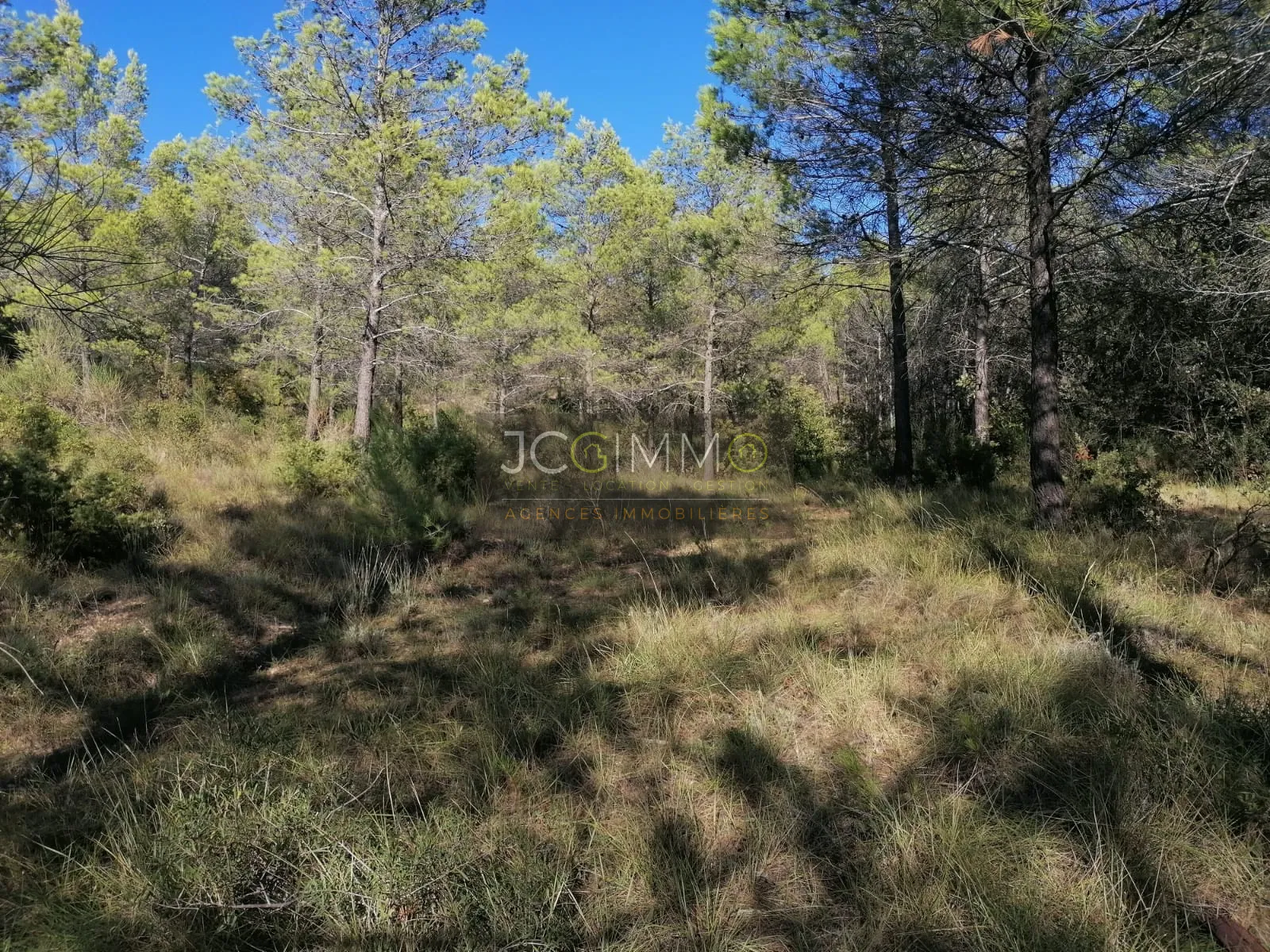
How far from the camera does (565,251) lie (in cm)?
1895

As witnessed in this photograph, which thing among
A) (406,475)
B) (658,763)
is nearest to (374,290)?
(406,475)

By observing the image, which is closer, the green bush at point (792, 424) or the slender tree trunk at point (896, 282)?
the slender tree trunk at point (896, 282)

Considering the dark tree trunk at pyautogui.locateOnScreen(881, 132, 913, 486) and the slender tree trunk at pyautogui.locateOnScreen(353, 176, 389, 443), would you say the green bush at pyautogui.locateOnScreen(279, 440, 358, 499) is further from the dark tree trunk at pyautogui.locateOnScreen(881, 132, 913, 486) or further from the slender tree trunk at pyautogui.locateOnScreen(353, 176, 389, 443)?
the dark tree trunk at pyautogui.locateOnScreen(881, 132, 913, 486)

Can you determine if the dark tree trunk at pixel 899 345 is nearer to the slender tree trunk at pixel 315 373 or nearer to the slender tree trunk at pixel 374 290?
the slender tree trunk at pixel 374 290

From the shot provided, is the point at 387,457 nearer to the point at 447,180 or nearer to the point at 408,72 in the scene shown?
the point at 447,180

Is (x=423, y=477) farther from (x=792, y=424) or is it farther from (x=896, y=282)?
(x=792, y=424)

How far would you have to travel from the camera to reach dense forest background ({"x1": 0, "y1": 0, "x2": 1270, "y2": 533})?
537 centimetres

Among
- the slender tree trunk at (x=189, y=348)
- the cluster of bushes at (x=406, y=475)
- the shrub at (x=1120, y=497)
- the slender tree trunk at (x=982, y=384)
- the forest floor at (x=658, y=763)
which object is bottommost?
the forest floor at (x=658, y=763)

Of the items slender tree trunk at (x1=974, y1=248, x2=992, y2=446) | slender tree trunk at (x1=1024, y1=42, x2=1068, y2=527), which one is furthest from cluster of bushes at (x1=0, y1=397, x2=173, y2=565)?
slender tree trunk at (x1=974, y1=248, x2=992, y2=446)

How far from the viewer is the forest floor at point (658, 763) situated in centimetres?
194

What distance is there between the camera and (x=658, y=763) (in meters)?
2.76

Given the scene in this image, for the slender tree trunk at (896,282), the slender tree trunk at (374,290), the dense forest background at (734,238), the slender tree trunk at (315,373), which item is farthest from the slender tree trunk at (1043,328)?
the slender tree trunk at (315,373)

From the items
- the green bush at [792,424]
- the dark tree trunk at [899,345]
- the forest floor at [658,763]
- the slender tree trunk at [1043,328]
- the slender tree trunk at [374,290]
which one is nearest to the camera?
the forest floor at [658,763]

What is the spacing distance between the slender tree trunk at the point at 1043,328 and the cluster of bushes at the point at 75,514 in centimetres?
829
